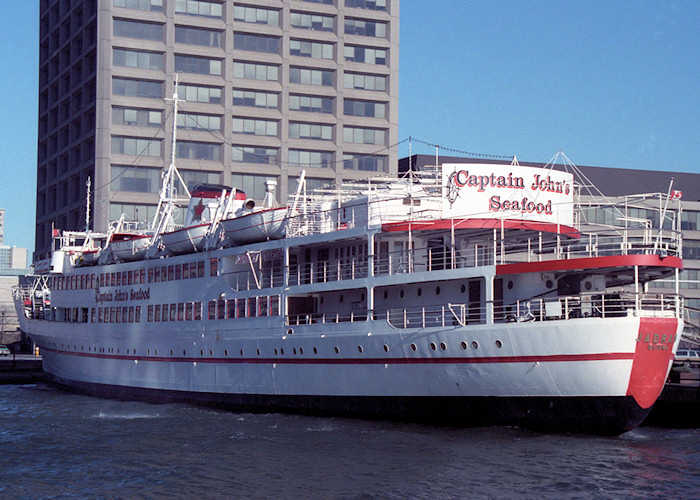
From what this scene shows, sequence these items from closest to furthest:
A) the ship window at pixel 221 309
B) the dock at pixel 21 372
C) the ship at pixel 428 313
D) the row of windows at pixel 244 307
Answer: the ship at pixel 428 313 < the row of windows at pixel 244 307 < the ship window at pixel 221 309 < the dock at pixel 21 372

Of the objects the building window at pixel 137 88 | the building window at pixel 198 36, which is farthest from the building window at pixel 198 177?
the building window at pixel 198 36

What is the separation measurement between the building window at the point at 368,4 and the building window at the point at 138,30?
19963 millimetres

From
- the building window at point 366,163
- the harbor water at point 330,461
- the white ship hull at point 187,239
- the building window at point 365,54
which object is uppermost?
the building window at point 365,54

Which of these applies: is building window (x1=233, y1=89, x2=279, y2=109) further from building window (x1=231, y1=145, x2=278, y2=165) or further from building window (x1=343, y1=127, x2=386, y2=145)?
building window (x1=343, y1=127, x2=386, y2=145)

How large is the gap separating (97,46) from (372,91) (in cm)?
2800

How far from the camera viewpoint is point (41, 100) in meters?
108

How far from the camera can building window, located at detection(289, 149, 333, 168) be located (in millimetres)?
94250

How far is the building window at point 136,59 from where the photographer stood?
88562mm

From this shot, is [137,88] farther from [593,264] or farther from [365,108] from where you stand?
[593,264]

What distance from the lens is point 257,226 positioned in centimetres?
4222

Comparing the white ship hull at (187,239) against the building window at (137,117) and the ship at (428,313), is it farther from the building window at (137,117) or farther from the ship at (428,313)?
the building window at (137,117)

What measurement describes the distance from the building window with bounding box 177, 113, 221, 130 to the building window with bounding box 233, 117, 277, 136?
1.91 meters

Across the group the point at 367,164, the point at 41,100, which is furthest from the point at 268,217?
the point at 41,100

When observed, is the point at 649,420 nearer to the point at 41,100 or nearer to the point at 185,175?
the point at 185,175
